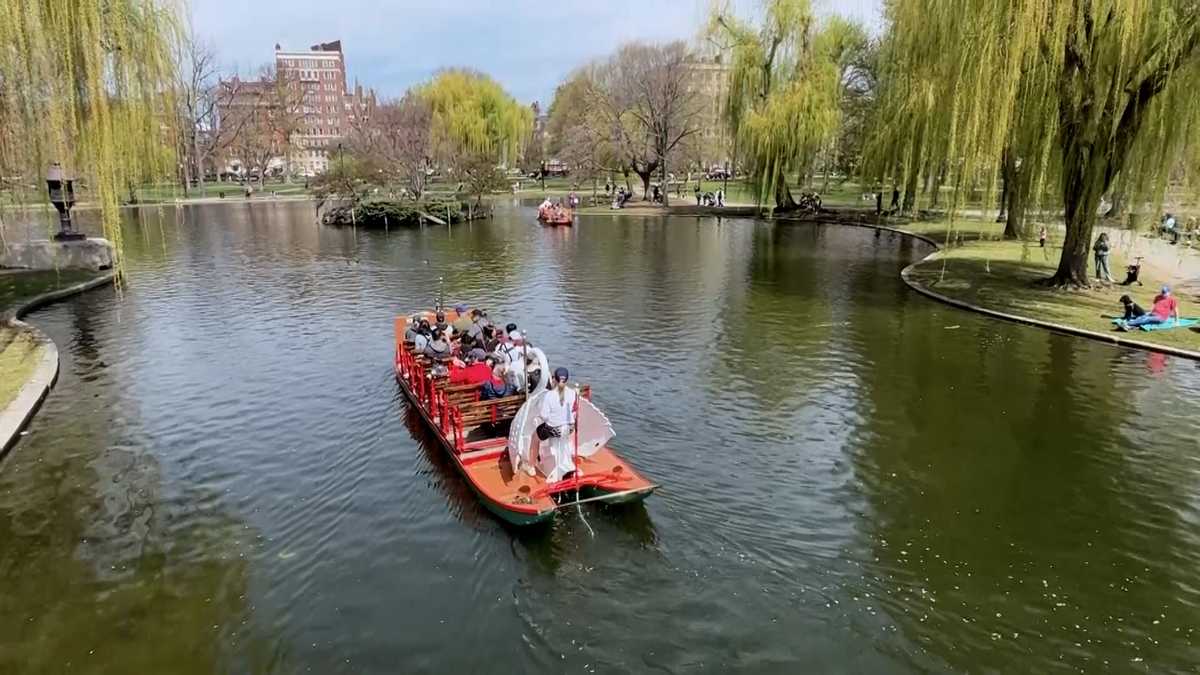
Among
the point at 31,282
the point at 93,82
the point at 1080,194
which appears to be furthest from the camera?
the point at 31,282

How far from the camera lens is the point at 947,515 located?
440 inches

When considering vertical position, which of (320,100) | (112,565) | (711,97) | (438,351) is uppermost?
(320,100)

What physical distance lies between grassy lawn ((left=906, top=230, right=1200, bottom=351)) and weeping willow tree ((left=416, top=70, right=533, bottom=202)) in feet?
162

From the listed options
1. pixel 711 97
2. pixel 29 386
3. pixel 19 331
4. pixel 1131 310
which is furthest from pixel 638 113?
pixel 29 386

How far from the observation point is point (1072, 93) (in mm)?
21516

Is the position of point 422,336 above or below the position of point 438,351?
above

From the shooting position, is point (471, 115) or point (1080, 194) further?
point (471, 115)

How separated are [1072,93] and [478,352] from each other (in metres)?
18.9

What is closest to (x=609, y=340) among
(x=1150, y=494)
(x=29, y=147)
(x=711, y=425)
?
(x=711, y=425)

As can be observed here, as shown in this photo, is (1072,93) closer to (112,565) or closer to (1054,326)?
(1054,326)

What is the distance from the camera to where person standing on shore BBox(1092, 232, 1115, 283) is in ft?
80.9

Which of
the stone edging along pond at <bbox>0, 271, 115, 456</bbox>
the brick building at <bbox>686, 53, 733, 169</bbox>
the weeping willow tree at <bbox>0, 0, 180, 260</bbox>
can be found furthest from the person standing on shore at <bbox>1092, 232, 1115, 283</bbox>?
the brick building at <bbox>686, 53, 733, 169</bbox>

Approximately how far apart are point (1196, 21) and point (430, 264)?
28454mm

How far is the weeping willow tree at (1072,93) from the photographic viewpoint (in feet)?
65.3
